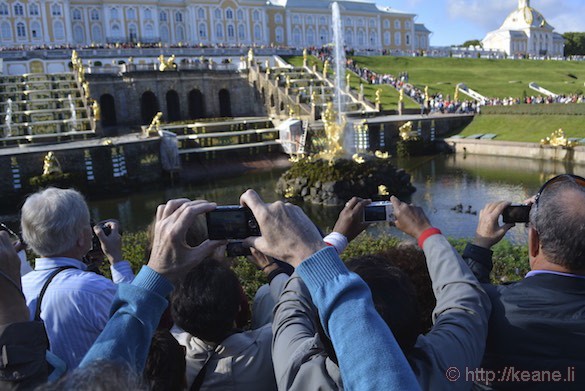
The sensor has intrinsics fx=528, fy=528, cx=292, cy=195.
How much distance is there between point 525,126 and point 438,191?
556 inches

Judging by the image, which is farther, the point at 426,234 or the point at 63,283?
the point at 63,283

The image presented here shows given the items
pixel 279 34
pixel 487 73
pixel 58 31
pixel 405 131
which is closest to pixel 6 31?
pixel 58 31

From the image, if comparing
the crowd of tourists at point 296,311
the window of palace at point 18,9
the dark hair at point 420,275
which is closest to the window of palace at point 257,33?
the window of palace at point 18,9

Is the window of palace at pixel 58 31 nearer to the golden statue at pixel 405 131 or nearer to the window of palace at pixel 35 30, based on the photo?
the window of palace at pixel 35 30

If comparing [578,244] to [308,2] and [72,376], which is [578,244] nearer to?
[72,376]

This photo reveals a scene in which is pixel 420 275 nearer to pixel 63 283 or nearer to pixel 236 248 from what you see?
pixel 236 248

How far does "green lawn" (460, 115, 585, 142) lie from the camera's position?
27612 mm

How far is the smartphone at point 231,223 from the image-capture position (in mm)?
2395

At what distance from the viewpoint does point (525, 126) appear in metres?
30.2

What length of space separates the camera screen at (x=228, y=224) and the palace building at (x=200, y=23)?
6417 centimetres

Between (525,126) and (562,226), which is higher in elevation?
(562,226)

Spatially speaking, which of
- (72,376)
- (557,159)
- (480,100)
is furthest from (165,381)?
(480,100)

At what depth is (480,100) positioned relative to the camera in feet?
140

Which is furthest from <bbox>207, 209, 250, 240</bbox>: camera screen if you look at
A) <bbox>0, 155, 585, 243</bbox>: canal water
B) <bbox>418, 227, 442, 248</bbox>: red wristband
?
<bbox>0, 155, 585, 243</bbox>: canal water
